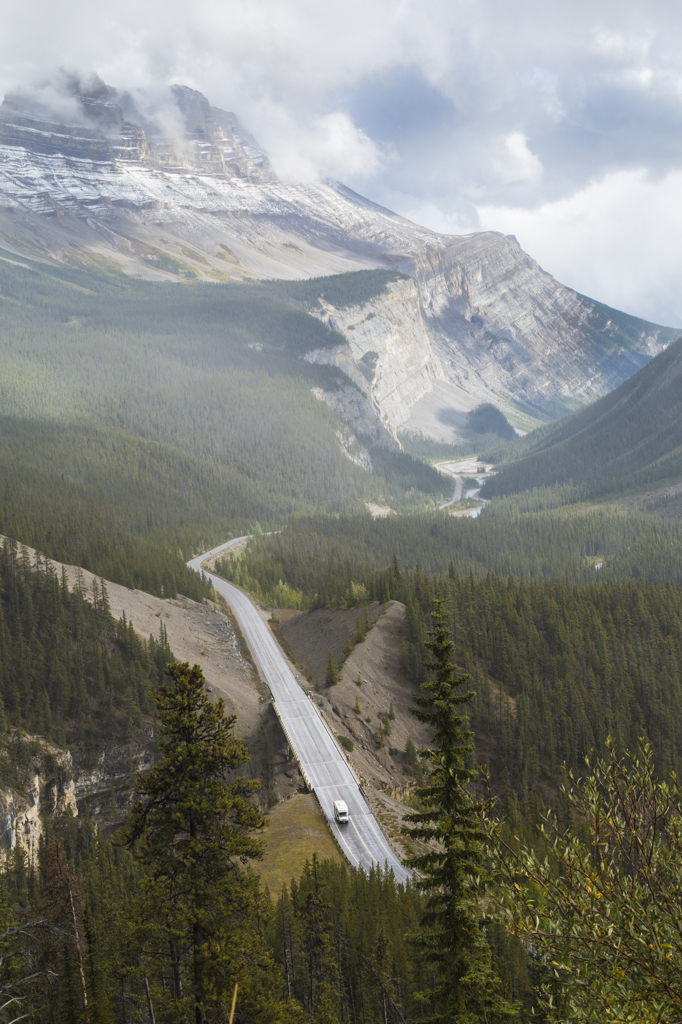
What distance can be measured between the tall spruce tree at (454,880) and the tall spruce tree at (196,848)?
209 inches

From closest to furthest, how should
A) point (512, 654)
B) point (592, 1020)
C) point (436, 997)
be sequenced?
point (592, 1020) < point (436, 997) < point (512, 654)

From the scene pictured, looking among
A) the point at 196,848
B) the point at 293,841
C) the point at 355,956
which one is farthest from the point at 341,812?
the point at 196,848

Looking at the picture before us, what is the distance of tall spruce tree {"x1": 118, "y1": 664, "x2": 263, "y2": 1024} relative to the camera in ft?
65.4

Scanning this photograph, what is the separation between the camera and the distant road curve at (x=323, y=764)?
57.6m

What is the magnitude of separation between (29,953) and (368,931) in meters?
18.7

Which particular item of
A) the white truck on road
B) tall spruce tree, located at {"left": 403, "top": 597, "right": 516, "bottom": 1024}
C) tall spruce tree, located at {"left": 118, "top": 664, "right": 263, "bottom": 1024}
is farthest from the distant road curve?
tall spruce tree, located at {"left": 118, "top": 664, "right": 263, "bottom": 1024}

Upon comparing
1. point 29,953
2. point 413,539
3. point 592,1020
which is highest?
point 413,539

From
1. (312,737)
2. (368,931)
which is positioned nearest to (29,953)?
(368,931)

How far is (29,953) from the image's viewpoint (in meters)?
37.6

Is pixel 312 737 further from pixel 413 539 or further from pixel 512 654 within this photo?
pixel 413 539

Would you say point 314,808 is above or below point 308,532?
below

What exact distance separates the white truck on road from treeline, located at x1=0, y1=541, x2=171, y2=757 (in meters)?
24.7

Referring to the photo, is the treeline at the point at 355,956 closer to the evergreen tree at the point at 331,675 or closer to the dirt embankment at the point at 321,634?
the evergreen tree at the point at 331,675

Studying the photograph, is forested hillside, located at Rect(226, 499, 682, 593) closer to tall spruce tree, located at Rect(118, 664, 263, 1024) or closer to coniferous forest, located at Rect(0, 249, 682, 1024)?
coniferous forest, located at Rect(0, 249, 682, 1024)
